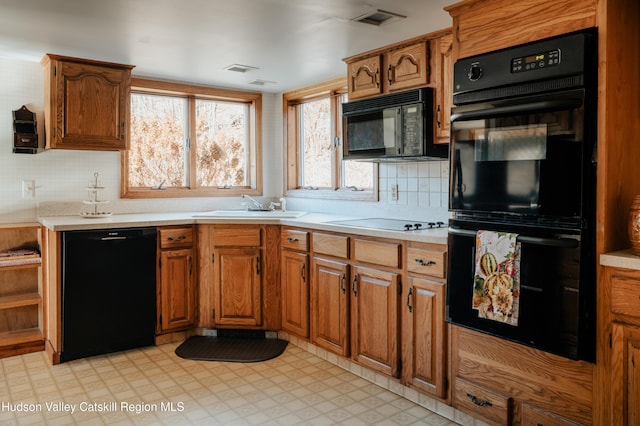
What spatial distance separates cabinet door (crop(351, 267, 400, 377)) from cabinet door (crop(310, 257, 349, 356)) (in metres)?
0.06

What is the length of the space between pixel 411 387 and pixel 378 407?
0.70 feet

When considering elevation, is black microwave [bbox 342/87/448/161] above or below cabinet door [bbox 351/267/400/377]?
above

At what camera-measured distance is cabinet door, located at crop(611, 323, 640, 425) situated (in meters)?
1.77

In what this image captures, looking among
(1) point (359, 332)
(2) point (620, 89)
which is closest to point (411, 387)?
(1) point (359, 332)

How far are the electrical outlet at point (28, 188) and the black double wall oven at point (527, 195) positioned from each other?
10.3ft

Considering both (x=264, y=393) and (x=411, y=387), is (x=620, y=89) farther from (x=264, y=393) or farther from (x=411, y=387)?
(x=264, y=393)

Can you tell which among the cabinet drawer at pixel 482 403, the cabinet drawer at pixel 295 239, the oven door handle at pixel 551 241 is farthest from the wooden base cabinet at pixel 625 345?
the cabinet drawer at pixel 295 239

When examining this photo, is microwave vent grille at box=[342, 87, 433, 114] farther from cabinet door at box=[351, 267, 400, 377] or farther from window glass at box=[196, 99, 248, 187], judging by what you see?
window glass at box=[196, 99, 248, 187]

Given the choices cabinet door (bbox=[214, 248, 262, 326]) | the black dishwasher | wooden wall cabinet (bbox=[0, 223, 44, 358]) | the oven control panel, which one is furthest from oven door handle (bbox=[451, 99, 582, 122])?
wooden wall cabinet (bbox=[0, 223, 44, 358])

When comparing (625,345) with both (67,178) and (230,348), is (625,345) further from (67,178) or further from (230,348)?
(67,178)

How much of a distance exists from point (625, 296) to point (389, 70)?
1948 millimetres

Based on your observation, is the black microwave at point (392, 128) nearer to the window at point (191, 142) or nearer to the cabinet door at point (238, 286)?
the cabinet door at point (238, 286)

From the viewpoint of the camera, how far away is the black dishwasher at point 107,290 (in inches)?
127

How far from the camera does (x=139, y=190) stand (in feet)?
13.6
